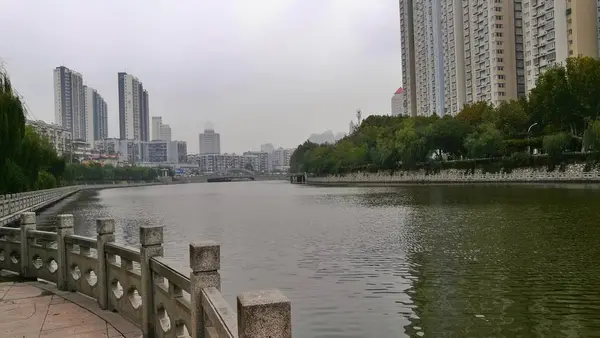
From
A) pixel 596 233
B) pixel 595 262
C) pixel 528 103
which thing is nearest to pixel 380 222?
pixel 596 233

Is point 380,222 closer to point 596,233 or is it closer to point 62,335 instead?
point 596,233

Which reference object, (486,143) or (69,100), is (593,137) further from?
(69,100)

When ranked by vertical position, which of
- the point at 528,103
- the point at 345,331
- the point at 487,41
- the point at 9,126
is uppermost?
the point at 487,41

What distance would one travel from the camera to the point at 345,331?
6.88m

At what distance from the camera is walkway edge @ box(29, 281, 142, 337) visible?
16.4ft

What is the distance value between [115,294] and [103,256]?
0.42 meters

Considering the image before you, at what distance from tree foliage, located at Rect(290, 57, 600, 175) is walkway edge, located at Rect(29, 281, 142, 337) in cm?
3822

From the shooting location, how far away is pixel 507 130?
55.8 meters

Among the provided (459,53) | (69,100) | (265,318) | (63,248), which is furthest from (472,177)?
(69,100)

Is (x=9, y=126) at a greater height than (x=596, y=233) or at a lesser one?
greater

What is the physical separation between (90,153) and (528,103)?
115 metres

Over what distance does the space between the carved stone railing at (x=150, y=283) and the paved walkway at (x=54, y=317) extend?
0.13m

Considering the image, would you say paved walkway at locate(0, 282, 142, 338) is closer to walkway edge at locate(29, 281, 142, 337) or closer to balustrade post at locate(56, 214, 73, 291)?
walkway edge at locate(29, 281, 142, 337)

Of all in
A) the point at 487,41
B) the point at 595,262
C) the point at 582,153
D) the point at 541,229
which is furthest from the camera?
the point at 487,41
